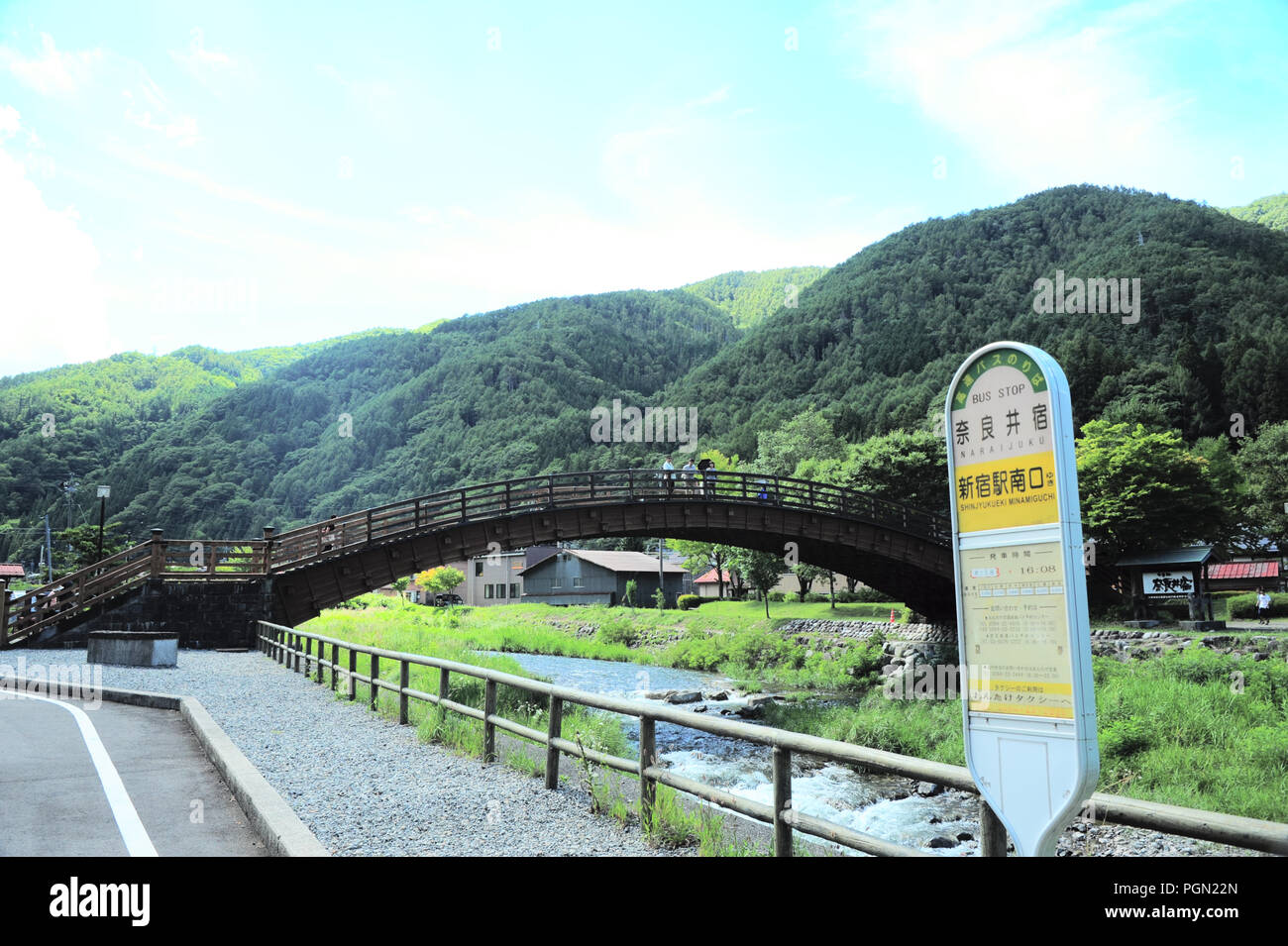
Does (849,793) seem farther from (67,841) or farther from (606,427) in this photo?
(606,427)

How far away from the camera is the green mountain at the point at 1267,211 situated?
16375cm

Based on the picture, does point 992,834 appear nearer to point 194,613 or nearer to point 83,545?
point 194,613

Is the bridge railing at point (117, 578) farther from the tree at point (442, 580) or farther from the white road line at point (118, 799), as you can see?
the tree at point (442, 580)

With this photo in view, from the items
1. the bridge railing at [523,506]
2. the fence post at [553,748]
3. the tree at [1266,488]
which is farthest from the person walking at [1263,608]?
the fence post at [553,748]

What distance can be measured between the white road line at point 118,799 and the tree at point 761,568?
4277cm

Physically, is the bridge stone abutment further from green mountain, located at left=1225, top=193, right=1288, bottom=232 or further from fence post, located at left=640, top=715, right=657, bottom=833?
green mountain, located at left=1225, top=193, right=1288, bottom=232

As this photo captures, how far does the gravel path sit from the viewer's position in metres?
6.56

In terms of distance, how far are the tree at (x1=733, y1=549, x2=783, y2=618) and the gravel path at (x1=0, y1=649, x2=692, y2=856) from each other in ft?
130

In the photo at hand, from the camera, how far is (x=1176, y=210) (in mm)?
120000

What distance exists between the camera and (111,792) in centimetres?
782

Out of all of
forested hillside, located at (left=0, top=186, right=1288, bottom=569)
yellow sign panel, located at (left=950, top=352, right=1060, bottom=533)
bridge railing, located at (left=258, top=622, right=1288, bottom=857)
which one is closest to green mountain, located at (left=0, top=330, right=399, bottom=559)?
forested hillside, located at (left=0, top=186, right=1288, bottom=569)
